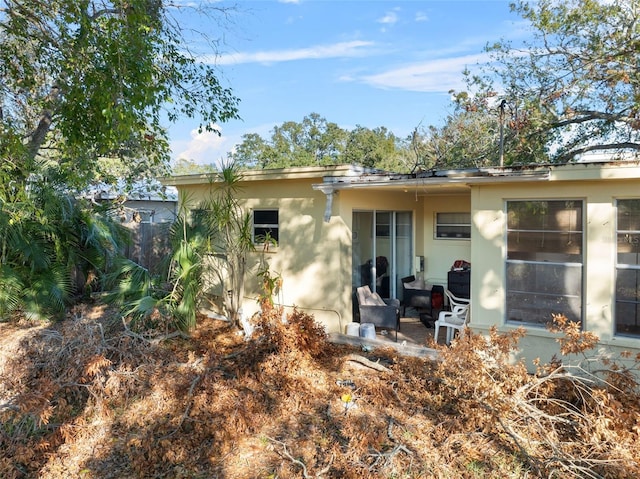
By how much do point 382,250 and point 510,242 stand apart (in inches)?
134

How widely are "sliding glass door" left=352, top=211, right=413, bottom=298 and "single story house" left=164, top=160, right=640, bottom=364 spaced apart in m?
0.05

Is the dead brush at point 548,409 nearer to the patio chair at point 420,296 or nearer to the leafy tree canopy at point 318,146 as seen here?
the patio chair at point 420,296

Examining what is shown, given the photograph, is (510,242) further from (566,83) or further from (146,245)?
(146,245)

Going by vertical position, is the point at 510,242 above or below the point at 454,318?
above

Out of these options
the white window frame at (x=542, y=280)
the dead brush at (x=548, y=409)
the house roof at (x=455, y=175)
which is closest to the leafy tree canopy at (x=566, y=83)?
the house roof at (x=455, y=175)

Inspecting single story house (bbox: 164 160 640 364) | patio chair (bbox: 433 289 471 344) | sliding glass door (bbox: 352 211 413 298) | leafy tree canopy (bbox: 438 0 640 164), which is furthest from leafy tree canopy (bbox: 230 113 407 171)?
patio chair (bbox: 433 289 471 344)

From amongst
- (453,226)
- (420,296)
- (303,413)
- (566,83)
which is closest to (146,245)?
(420,296)

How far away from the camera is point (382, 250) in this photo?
9.96 m

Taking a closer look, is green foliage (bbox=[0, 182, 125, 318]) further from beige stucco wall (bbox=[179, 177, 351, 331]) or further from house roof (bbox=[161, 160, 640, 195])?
beige stucco wall (bbox=[179, 177, 351, 331])

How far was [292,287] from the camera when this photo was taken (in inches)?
362

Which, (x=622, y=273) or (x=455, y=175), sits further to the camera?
(x=455, y=175)

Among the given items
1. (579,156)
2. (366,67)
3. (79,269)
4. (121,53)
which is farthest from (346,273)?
(366,67)

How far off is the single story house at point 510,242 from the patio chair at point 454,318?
30 cm

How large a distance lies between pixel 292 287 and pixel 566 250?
4848 millimetres
